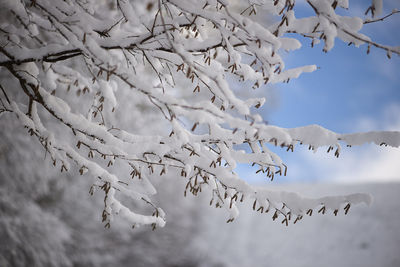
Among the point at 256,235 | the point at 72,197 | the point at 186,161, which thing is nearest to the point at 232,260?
the point at 256,235

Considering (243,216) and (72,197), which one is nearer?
(72,197)

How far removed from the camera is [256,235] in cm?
1006

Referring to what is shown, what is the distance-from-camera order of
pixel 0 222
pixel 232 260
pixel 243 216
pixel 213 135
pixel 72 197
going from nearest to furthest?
pixel 213 135 → pixel 0 222 → pixel 72 197 → pixel 232 260 → pixel 243 216

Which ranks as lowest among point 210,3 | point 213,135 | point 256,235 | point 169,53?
point 213,135

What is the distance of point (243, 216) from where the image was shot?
11062mm

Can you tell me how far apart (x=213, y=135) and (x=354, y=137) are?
2.84ft

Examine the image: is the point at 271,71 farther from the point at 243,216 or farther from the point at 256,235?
the point at 243,216

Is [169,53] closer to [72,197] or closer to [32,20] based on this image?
[32,20]

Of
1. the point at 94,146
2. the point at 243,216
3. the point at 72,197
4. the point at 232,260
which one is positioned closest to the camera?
the point at 94,146

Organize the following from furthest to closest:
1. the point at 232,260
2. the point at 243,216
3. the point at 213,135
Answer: the point at 243,216 → the point at 232,260 → the point at 213,135

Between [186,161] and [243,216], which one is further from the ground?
[243,216]

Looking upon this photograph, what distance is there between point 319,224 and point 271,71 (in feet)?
30.8

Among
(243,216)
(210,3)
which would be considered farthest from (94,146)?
(243,216)

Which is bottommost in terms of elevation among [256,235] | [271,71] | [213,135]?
[213,135]
